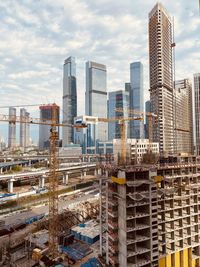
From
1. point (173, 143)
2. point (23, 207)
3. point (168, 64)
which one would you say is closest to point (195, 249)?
point (23, 207)

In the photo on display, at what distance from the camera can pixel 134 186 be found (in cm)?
3200

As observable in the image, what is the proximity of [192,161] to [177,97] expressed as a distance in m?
93.5

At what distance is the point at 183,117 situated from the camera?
138 m

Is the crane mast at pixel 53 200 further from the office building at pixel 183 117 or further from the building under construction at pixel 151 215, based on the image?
the office building at pixel 183 117

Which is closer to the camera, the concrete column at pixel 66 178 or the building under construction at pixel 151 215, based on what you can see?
the building under construction at pixel 151 215

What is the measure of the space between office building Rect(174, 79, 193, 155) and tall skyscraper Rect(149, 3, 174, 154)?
10584 millimetres

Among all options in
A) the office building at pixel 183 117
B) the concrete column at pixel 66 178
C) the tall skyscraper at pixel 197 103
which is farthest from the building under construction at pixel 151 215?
the tall skyscraper at pixel 197 103

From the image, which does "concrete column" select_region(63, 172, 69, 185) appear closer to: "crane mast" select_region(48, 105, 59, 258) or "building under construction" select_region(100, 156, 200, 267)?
"crane mast" select_region(48, 105, 59, 258)

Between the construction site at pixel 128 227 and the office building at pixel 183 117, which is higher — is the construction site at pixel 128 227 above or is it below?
below

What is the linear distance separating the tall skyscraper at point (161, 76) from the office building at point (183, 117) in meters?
10.6

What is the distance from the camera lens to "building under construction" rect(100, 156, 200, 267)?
105 feet

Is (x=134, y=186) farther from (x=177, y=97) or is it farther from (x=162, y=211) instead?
(x=177, y=97)

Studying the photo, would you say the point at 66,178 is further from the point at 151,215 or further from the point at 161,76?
the point at 151,215

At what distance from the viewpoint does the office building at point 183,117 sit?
125550 millimetres
